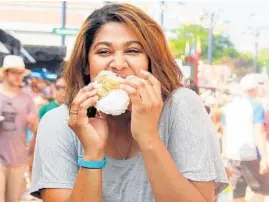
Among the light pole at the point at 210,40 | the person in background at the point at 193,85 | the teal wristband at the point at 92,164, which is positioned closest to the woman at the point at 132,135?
the teal wristband at the point at 92,164

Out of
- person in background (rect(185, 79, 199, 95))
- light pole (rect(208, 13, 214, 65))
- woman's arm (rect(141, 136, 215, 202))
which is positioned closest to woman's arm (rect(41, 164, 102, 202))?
woman's arm (rect(141, 136, 215, 202))

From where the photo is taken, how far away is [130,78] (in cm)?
136

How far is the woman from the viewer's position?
1.32 m

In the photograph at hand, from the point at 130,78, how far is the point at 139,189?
0.27m

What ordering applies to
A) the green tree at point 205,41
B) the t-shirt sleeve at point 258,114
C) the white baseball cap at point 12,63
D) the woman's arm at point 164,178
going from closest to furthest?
the woman's arm at point 164,178
the white baseball cap at point 12,63
the t-shirt sleeve at point 258,114
the green tree at point 205,41

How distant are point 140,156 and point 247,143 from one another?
3552mm

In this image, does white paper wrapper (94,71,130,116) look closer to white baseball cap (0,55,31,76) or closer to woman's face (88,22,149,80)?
woman's face (88,22,149,80)

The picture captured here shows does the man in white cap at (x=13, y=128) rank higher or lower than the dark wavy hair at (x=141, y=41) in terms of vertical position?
lower

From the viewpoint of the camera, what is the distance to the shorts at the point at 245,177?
4.83 meters

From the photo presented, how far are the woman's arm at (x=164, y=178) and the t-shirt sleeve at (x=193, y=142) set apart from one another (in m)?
0.06

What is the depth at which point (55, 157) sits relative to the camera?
144cm

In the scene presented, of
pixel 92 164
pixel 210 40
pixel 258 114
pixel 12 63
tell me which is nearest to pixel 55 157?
pixel 92 164

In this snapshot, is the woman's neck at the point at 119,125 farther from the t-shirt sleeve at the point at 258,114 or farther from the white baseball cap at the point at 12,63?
the t-shirt sleeve at the point at 258,114

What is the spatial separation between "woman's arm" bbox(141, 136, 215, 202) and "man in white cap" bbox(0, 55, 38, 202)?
10.3 ft
